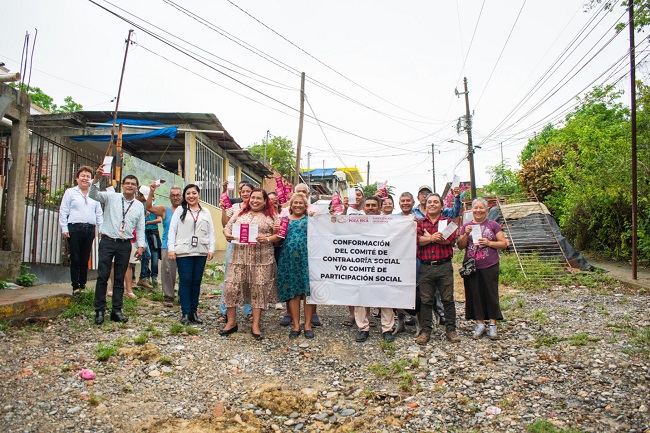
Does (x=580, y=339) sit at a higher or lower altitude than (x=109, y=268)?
lower

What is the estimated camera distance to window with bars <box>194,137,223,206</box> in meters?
14.2

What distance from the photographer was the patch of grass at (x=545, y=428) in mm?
3205

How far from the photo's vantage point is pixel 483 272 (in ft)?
17.4

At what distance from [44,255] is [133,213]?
305 cm

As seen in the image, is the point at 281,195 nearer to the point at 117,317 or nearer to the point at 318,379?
the point at 117,317

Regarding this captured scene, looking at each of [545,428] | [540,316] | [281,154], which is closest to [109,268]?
[545,428]

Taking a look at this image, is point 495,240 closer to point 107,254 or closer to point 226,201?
point 226,201

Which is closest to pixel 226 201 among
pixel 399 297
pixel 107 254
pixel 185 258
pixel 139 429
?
pixel 185 258

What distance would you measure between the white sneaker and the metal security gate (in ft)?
20.8

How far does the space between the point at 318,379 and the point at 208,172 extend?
11.8 meters

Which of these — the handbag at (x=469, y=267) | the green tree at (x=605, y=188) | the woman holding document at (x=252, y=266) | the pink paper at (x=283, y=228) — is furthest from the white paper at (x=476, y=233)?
the green tree at (x=605, y=188)

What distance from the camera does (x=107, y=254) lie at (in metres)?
5.29

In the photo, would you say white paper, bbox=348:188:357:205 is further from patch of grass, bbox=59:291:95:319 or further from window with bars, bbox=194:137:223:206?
window with bars, bbox=194:137:223:206

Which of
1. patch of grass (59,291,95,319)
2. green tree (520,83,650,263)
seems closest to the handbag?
patch of grass (59,291,95,319)
